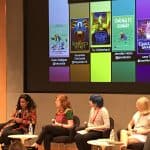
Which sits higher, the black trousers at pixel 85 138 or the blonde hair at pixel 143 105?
the blonde hair at pixel 143 105

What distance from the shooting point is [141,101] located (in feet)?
20.2

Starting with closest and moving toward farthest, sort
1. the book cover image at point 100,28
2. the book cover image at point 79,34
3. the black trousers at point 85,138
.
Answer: the black trousers at point 85,138 → the book cover image at point 100,28 → the book cover image at point 79,34

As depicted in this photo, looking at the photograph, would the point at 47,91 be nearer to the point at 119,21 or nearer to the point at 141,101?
the point at 119,21

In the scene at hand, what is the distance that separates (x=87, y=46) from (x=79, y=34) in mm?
278

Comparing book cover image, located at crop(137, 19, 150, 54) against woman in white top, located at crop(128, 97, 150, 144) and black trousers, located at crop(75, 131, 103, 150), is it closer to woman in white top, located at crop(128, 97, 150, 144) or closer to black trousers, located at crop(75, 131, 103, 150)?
woman in white top, located at crop(128, 97, 150, 144)

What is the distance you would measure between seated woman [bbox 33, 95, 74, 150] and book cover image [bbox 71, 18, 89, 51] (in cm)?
129

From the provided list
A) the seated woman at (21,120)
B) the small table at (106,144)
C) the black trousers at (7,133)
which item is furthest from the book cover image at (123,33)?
the black trousers at (7,133)

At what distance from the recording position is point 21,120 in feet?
23.7

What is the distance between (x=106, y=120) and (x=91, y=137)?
0.35 metres

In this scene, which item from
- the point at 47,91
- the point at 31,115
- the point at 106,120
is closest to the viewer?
the point at 106,120

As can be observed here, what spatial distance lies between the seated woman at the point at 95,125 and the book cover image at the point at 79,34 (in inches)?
55.9

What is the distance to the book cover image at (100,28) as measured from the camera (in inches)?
299

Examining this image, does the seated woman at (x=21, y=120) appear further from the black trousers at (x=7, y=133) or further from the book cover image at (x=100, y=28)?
the book cover image at (x=100, y=28)

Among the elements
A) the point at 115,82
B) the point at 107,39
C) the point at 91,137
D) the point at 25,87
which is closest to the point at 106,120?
the point at 91,137
